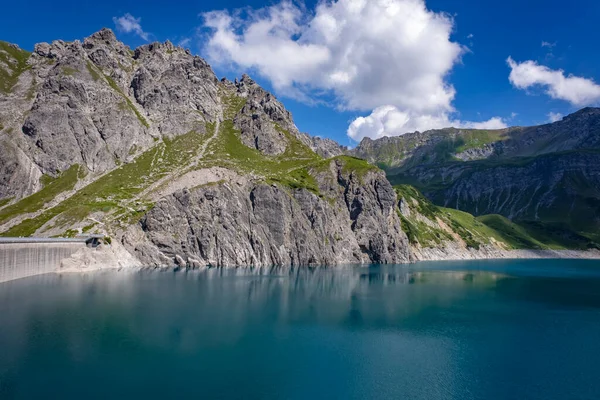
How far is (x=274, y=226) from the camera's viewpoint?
160 metres

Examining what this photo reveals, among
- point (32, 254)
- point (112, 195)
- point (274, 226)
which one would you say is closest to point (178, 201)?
point (112, 195)

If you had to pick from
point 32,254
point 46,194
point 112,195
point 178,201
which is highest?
point 46,194

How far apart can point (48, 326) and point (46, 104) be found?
17357 centimetres

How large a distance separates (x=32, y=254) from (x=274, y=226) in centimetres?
8237

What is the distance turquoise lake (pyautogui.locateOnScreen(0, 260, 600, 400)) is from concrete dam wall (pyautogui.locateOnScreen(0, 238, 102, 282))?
20.5ft

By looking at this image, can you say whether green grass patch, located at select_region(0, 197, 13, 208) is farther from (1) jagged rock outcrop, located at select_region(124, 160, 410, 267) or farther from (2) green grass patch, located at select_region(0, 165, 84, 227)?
(1) jagged rock outcrop, located at select_region(124, 160, 410, 267)

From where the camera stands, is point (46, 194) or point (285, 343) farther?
point (46, 194)

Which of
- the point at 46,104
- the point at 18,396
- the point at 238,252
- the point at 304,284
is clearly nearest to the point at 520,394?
the point at 18,396

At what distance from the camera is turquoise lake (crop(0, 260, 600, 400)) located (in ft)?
130

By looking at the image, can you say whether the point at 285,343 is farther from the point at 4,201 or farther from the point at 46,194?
the point at 4,201

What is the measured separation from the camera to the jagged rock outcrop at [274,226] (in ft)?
465

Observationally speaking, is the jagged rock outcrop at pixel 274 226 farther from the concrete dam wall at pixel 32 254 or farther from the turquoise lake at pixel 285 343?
the turquoise lake at pixel 285 343

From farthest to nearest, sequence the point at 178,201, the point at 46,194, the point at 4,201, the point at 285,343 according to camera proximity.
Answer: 1. the point at 46,194
2. the point at 4,201
3. the point at 178,201
4. the point at 285,343

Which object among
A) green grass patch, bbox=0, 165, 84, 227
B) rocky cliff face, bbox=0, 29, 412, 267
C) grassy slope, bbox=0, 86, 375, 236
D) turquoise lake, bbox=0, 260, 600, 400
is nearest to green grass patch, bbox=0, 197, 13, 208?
rocky cliff face, bbox=0, 29, 412, 267
